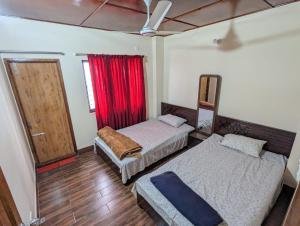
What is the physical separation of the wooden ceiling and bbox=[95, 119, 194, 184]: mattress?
2.02 m

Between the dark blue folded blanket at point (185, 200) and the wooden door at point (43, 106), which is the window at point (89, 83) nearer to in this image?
the wooden door at point (43, 106)

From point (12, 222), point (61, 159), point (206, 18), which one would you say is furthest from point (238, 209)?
point (61, 159)

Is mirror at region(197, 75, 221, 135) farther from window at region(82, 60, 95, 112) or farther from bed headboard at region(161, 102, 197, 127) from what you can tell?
window at region(82, 60, 95, 112)

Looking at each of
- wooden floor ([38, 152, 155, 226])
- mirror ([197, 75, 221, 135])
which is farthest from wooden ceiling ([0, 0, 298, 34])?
Answer: wooden floor ([38, 152, 155, 226])

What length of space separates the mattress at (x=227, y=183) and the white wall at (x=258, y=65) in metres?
0.43

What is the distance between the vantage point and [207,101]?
3.06 m

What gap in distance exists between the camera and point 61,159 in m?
3.04

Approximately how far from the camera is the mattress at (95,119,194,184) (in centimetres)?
238

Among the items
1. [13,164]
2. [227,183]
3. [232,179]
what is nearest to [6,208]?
[13,164]

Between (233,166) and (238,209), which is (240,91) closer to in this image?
(233,166)

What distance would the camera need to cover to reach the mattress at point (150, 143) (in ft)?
7.80

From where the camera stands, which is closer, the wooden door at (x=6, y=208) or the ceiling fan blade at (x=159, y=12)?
the wooden door at (x=6, y=208)

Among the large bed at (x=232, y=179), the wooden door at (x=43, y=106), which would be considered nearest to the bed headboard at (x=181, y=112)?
the large bed at (x=232, y=179)

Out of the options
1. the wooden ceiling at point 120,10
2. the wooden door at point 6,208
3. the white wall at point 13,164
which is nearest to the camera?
the wooden door at point 6,208
